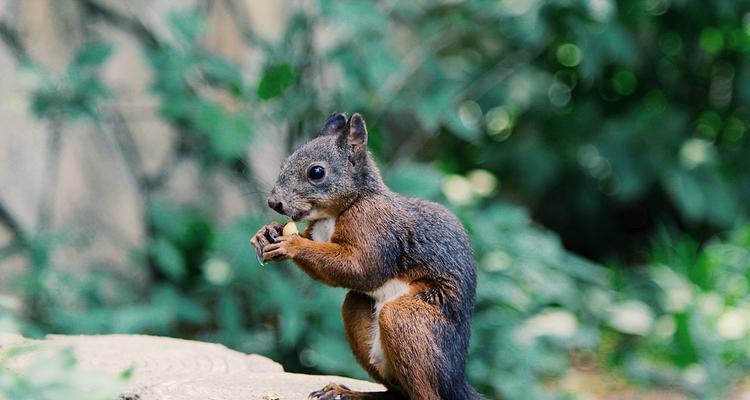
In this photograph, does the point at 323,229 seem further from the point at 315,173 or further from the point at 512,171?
the point at 512,171

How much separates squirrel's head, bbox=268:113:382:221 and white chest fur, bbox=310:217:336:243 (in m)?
0.03

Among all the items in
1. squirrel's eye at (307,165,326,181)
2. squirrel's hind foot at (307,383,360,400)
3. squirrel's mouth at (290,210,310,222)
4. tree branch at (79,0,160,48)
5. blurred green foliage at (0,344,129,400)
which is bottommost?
blurred green foliage at (0,344,129,400)

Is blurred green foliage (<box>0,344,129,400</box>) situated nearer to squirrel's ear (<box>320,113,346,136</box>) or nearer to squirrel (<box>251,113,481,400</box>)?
squirrel (<box>251,113,481,400</box>)

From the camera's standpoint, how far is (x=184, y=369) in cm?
364

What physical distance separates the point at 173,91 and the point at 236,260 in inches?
38.2

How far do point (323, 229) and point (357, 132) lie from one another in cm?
35

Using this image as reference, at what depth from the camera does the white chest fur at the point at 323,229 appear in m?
3.36

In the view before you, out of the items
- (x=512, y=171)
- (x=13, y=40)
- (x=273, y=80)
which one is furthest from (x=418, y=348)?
(x=512, y=171)

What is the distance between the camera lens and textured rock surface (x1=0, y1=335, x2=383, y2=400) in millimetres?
3318

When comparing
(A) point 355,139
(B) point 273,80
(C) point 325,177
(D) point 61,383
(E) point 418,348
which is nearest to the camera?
(D) point 61,383

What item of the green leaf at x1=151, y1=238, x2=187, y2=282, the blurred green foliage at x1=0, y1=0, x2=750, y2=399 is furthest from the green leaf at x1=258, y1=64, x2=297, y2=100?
the green leaf at x1=151, y1=238, x2=187, y2=282

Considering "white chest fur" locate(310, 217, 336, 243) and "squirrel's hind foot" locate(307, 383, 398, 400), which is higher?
"white chest fur" locate(310, 217, 336, 243)

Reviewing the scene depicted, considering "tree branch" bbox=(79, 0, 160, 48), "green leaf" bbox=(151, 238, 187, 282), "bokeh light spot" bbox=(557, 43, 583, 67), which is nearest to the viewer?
"green leaf" bbox=(151, 238, 187, 282)

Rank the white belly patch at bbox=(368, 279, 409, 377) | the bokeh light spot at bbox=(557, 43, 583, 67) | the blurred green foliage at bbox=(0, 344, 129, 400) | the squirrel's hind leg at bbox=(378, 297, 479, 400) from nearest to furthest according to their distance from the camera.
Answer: the blurred green foliage at bbox=(0, 344, 129, 400), the squirrel's hind leg at bbox=(378, 297, 479, 400), the white belly patch at bbox=(368, 279, 409, 377), the bokeh light spot at bbox=(557, 43, 583, 67)
